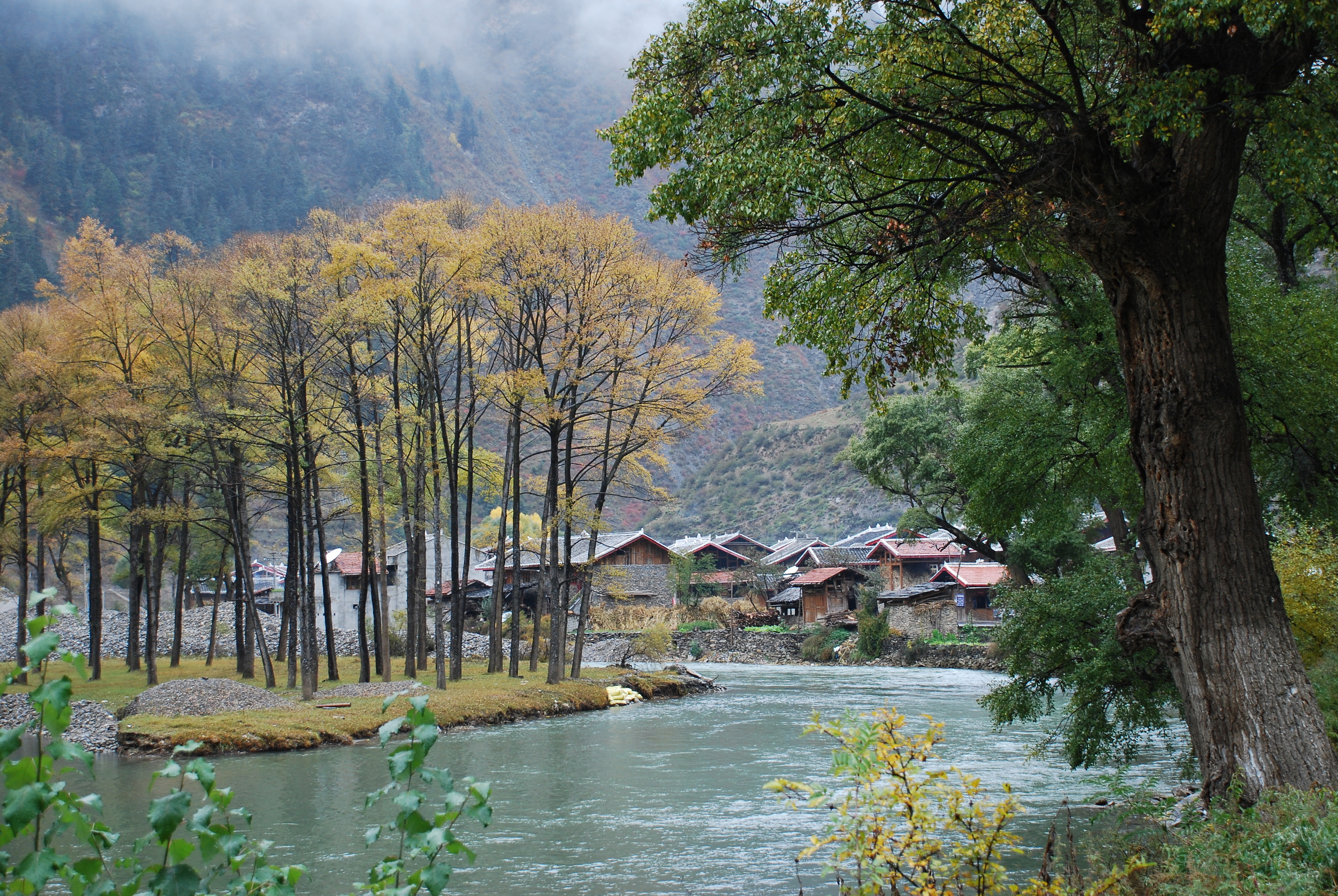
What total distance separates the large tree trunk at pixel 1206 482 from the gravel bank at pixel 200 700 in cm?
1686

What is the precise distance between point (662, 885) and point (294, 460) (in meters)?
16.8

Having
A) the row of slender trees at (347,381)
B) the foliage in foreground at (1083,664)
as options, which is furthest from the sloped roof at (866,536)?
the foliage in foreground at (1083,664)

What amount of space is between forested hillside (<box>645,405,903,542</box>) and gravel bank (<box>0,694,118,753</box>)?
72835 millimetres

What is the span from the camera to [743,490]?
107 meters

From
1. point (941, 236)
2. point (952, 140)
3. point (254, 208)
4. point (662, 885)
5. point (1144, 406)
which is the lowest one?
point (662, 885)

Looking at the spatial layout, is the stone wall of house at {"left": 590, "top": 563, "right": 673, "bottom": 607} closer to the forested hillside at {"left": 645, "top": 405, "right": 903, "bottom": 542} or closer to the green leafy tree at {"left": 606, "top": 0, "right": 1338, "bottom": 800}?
the forested hillside at {"left": 645, "top": 405, "right": 903, "bottom": 542}

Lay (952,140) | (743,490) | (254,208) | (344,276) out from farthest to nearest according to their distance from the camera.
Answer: (254,208), (743,490), (344,276), (952,140)

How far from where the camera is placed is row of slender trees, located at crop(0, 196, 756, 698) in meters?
21.2

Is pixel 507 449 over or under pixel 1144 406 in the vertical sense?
over

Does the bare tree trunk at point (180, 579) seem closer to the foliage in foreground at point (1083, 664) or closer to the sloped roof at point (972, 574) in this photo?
the foliage in foreground at point (1083, 664)

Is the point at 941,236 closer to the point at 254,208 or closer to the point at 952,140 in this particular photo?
the point at 952,140

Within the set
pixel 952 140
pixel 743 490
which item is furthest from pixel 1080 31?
pixel 743 490

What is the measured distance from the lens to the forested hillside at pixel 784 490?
93.7 metres

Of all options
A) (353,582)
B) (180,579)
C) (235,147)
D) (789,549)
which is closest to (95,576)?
(180,579)
